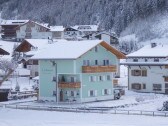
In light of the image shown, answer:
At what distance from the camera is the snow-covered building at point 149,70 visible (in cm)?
5406

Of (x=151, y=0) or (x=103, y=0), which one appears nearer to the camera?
(x=151, y=0)

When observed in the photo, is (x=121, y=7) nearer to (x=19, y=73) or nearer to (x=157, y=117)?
(x=19, y=73)

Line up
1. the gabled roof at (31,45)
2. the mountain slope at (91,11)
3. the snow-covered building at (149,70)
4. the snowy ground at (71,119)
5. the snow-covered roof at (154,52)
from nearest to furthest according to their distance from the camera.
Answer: the snowy ground at (71,119) → the snow-covered building at (149,70) → the snow-covered roof at (154,52) → the gabled roof at (31,45) → the mountain slope at (91,11)

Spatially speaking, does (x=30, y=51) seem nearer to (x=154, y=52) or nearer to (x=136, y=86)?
(x=136, y=86)

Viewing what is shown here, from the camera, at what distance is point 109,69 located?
163 feet

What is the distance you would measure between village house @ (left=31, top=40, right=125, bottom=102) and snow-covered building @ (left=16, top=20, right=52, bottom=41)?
72795mm

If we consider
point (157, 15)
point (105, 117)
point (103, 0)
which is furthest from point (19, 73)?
point (103, 0)

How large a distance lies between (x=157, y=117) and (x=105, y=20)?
11200 cm

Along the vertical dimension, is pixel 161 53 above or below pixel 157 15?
below

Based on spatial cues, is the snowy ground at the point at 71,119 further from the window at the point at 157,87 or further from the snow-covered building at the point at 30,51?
the snow-covered building at the point at 30,51

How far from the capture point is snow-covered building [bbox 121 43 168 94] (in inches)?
2128

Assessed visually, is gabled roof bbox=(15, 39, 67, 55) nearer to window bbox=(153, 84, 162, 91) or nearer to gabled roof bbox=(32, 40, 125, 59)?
window bbox=(153, 84, 162, 91)

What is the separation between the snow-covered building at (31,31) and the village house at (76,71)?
72.8 metres

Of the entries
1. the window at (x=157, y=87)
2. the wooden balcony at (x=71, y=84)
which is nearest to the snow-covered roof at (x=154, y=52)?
the window at (x=157, y=87)
